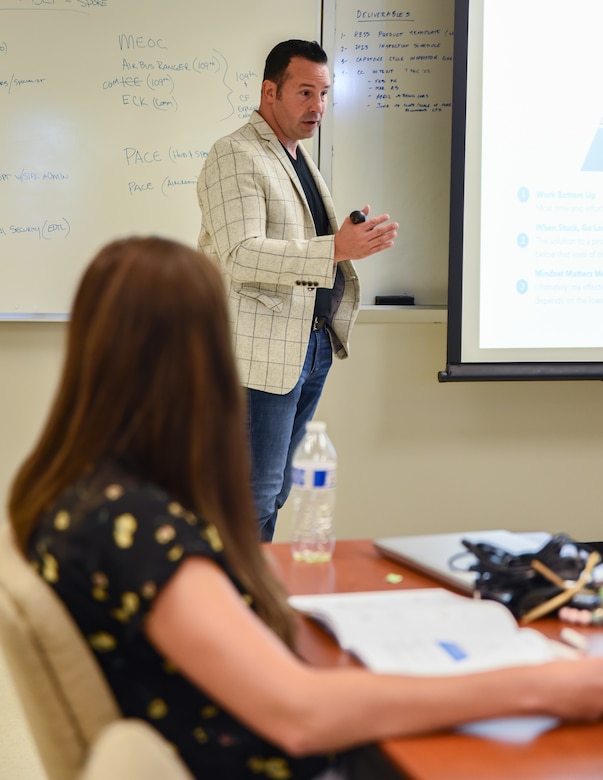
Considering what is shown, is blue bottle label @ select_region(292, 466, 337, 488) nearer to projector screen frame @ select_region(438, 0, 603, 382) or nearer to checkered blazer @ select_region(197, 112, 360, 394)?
checkered blazer @ select_region(197, 112, 360, 394)

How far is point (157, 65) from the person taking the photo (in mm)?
3156

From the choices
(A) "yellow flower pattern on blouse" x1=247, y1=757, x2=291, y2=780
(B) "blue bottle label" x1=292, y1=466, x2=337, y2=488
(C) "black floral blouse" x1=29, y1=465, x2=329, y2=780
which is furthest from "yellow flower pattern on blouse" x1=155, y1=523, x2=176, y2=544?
(B) "blue bottle label" x1=292, y1=466, x2=337, y2=488

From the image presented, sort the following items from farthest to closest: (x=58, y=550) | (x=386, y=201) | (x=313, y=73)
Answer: (x=386, y=201) → (x=313, y=73) → (x=58, y=550)

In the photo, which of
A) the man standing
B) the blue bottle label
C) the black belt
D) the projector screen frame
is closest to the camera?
the blue bottle label

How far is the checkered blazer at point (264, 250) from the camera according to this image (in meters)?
2.56

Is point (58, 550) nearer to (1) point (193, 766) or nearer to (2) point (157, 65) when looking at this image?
(1) point (193, 766)

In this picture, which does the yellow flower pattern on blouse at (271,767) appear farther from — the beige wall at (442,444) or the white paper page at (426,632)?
the beige wall at (442,444)

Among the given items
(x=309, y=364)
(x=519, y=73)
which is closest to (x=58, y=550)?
(x=309, y=364)

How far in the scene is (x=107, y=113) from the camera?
3.14 metres

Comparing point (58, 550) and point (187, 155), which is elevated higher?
point (187, 155)

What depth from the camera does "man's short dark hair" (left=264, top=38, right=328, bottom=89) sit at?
2.73m

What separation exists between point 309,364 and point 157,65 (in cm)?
118

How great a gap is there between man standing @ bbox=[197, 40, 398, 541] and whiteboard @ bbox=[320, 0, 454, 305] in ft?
1.68

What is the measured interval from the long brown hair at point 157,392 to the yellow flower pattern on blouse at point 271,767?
131 mm
